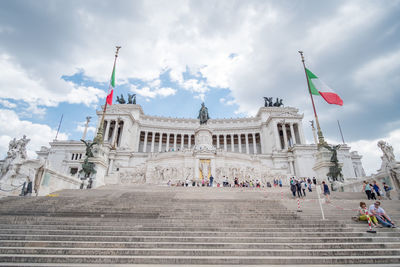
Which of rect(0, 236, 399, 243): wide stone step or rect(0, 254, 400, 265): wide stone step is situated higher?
rect(0, 236, 399, 243): wide stone step

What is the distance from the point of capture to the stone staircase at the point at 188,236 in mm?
4562

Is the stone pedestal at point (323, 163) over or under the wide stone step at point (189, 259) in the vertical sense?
over

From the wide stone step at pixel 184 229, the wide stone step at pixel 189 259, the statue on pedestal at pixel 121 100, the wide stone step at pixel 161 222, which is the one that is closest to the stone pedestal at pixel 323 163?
the wide stone step at pixel 184 229

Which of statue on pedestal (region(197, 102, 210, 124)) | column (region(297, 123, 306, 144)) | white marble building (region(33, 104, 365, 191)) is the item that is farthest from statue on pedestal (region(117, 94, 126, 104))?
column (region(297, 123, 306, 144))

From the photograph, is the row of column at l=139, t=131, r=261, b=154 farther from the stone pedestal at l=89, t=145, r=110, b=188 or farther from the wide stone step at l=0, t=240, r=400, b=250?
the wide stone step at l=0, t=240, r=400, b=250

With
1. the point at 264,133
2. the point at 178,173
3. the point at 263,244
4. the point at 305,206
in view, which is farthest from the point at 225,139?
the point at 263,244

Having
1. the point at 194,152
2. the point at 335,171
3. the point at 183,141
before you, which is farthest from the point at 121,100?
the point at 335,171

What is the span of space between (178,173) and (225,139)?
3257cm

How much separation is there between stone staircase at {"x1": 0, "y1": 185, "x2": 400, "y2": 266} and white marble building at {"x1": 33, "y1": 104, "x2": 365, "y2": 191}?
7152 millimetres

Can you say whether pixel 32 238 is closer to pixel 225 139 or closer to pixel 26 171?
pixel 26 171

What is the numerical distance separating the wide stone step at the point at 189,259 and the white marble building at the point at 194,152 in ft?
30.8

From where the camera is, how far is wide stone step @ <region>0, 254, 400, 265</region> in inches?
175

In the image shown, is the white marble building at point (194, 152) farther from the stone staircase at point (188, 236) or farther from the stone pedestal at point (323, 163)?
the stone pedestal at point (323, 163)

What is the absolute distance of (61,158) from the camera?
1652 inches
